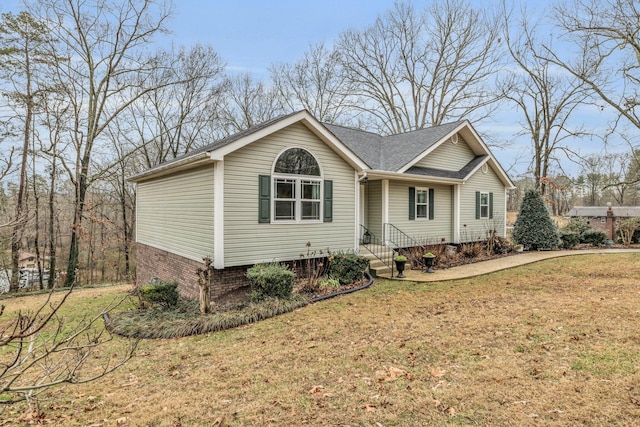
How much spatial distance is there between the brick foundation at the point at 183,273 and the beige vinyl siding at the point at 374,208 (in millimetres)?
5876

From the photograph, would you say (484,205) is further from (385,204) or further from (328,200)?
(328,200)

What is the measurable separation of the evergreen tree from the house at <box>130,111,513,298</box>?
242cm

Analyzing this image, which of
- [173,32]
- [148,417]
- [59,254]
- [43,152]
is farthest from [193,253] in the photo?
[59,254]

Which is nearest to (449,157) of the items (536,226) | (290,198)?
(536,226)

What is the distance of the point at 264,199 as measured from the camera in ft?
28.9

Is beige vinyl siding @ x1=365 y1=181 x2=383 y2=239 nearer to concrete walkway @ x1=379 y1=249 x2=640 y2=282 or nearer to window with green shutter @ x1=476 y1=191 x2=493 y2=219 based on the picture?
concrete walkway @ x1=379 y1=249 x2=640 y2=282

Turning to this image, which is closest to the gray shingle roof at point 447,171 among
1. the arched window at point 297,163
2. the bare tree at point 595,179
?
the arched window at point 297,163

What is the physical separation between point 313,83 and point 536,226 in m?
18.0

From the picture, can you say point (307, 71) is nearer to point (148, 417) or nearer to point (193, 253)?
point (193, 253)

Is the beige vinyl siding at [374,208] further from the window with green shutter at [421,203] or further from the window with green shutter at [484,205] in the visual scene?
the window with green shutter at [484,205]

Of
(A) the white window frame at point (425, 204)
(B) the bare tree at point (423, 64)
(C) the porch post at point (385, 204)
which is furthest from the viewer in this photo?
(B) the bare tree at point (423, 64)

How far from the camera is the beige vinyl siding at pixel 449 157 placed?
14088 mm

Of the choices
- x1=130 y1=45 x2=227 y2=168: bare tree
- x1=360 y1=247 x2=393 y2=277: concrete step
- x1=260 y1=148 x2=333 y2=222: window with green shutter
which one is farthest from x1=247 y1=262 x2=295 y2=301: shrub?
x1=130 y1=45 x2=227 y2=168: bare tree

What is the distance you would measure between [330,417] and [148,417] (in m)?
2.06
